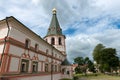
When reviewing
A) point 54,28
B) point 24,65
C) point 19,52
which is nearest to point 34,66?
point 24,65

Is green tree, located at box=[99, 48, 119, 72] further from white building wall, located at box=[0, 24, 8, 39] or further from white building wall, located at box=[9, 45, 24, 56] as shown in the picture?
white building wall, located at box=[0, 24, 8, 39]

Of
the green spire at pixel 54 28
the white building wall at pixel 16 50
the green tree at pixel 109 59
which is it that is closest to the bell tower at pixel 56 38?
the green spire at pixel 54 28

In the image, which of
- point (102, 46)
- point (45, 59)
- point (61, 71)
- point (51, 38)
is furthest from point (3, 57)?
point (102, 46)

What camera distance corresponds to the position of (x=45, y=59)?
73.1 ft

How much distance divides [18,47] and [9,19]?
3.48 meters

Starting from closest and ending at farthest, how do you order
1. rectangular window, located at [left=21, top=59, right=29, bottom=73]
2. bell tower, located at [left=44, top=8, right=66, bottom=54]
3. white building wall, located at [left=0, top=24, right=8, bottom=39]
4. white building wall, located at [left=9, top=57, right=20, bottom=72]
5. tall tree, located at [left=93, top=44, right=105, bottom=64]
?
white building wall, located at [left=9, top=57, right=20, bottom=72] < white building wall, located at [left=0, top=24, right=8, bottom=39] < rectangular window, located at [left=21, top=59, right=29, bottom=73] < bell tower, located at [left=44, top=8, right=66, bottom=54] < tall tree, located at [left=93, top=44, right=105, bottom=64]

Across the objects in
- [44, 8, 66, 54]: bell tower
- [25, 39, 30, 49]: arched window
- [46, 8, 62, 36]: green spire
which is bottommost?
[25, 39, 30, 49]: arched window

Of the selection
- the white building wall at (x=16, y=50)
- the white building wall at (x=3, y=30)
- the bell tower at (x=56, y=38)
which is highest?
the bell tower at (x=56, y=38)

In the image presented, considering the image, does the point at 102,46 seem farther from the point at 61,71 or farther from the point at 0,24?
the point at 0,24

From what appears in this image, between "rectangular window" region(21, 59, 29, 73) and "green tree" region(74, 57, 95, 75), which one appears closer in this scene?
"rectangular window" region(21, 59, 29, 73)

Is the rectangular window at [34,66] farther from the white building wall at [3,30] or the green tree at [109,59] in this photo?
the green tree at [109,59]

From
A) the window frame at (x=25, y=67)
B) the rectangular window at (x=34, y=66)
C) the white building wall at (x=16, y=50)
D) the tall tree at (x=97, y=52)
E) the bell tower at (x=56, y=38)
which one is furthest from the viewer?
the tall tree at (x=97, y=52)

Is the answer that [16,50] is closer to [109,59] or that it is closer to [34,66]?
[34,66]

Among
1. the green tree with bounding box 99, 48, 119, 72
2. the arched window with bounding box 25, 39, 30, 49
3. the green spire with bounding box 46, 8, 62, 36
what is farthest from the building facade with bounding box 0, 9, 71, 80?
the green tree with bounding box 99, 48, 119, 72
